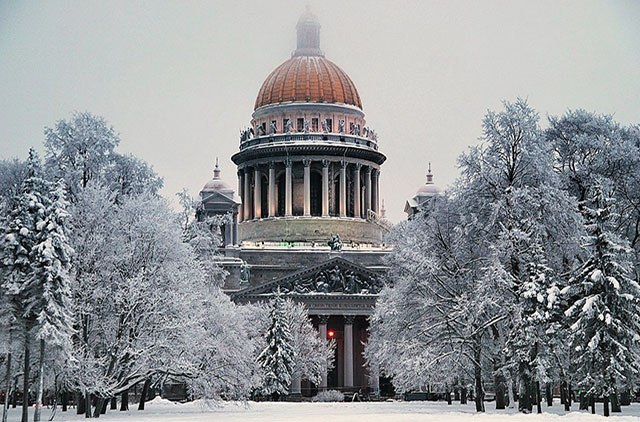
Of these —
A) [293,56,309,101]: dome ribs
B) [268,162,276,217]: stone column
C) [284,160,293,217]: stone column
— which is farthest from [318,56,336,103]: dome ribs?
[268,162,276,217]: stone column

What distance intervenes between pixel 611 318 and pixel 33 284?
76.1 ft

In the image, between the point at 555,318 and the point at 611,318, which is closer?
the point at 611,318

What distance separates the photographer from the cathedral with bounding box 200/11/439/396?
110188 millimetres

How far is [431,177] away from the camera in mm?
120312

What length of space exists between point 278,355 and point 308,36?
196ft

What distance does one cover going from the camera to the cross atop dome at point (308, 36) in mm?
131125

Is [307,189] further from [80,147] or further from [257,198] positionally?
[80,147]

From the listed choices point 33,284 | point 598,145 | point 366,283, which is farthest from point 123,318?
point 366,283

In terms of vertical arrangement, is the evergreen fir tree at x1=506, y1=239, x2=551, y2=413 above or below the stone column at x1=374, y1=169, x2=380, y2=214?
below

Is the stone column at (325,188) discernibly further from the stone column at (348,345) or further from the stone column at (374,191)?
the stone column at (348,345)

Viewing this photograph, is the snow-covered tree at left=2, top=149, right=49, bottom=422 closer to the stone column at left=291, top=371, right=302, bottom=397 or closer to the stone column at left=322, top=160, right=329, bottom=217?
the stone column at left=291, top=371, right=302, bottom=397

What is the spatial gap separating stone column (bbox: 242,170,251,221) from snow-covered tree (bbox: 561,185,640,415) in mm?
80881

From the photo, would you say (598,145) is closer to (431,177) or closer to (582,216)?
(582,216)

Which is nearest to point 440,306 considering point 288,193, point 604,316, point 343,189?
point 604,316
